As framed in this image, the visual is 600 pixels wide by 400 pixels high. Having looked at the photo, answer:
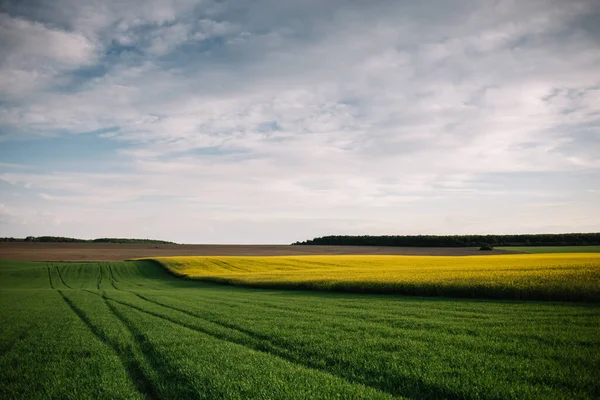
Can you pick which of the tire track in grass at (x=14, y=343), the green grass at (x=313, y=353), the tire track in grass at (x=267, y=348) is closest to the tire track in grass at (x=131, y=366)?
the green grass at (x=313, y=353)

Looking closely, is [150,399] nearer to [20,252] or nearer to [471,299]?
[471,299]

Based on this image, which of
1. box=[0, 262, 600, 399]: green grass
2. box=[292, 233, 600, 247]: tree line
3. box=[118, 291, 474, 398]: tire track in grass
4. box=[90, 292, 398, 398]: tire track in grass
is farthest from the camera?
box=[292, 233, 600, 247]: tree line

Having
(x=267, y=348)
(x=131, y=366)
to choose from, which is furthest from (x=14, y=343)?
(x=267, y=348)

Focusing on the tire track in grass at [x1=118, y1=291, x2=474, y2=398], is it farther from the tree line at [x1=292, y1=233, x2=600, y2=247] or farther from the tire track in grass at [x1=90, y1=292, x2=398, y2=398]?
the tree line at [x1=292, y1=233, x2=600, y2=247]

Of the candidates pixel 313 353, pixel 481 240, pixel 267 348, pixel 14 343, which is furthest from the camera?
pixel 481 240

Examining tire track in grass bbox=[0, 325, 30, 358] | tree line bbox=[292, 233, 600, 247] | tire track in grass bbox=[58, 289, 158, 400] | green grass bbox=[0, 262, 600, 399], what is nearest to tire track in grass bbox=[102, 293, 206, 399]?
green grass bbox=[0, 262, 600, 399]

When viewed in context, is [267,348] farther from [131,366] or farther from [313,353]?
[131,366]

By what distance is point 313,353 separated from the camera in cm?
1059

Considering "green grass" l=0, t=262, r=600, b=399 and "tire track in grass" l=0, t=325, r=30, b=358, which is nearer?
"green grass" l=0, t=262, r=600, b=399

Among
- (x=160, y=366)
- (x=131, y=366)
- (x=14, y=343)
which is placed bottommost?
(x=14, y=343)

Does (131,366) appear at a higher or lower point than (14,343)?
higher

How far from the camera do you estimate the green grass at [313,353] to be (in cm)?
782

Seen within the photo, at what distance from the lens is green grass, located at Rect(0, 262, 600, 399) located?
7816mm

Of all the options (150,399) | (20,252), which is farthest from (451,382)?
(20,252)
